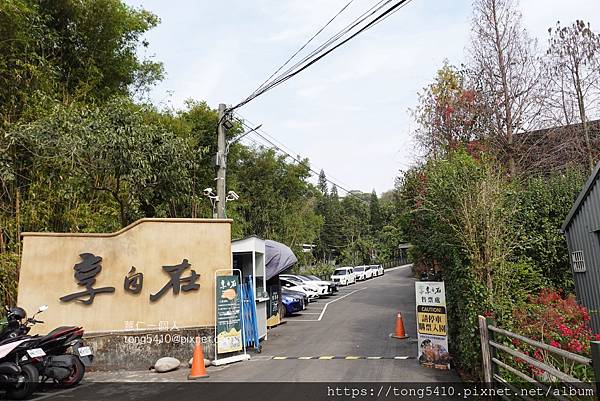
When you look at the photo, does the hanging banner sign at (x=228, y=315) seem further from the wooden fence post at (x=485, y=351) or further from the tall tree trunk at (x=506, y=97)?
the tall tree trunk at (x=506, y=97)

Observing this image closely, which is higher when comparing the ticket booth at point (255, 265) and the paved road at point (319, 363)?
the ticket booth at point (255, 265)

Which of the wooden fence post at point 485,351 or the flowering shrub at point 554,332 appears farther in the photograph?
the wooden fence post at point 485,351

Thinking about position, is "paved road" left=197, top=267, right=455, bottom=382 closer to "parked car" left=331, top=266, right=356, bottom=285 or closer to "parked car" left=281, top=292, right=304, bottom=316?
"parked car" left=281, top=292, right=304, bottom=316

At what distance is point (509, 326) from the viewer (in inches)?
207

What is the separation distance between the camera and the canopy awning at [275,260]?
11492 mm

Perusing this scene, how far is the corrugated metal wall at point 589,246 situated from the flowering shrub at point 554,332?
8.06ft

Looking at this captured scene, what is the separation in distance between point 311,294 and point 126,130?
12485mm

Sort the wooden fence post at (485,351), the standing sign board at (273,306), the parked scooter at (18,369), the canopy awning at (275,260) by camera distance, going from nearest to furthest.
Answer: the wooden fence post at (485,351)
the parked scooter at (18,369)
the canopy awning at (275,260)
the standing sign board at (273,306)

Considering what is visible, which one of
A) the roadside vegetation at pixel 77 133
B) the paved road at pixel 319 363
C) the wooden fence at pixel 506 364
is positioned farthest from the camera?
the roadside vegetation at pixel 77 133

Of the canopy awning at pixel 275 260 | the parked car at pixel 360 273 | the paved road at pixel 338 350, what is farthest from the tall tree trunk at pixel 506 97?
the parked car at pixel 360 273

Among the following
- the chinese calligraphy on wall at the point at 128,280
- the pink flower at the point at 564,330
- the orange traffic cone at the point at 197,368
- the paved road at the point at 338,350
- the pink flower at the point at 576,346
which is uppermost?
the chinese calligraphy on wall at the point at 128,280

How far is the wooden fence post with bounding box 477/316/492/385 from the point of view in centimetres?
481

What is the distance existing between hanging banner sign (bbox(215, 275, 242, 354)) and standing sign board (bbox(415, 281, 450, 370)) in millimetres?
3570

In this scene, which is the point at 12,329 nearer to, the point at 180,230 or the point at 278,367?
the point at 180,230
